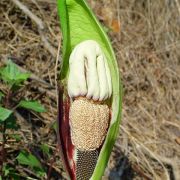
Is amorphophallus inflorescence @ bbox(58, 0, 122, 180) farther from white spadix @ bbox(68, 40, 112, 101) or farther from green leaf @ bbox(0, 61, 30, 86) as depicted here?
green leaf @ bbox(0, 61, 30, 86)

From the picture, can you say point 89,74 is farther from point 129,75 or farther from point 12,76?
point 129,75

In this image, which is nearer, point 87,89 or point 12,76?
point 87,89

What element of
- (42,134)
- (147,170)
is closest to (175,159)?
(147,170)

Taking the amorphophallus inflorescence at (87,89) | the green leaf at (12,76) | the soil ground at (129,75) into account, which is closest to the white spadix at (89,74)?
the amorphophallus inflorescence at (87,89)

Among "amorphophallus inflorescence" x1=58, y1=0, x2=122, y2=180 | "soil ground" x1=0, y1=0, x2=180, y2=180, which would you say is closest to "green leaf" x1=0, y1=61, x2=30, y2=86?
"amorphophallus inflorescence" x1=58, y1=0, x2=122, y2=180

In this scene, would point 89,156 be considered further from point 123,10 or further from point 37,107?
point 123,10

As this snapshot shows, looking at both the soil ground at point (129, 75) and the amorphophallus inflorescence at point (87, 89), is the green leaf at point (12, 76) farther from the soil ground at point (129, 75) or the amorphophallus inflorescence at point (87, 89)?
the soil ground at point (129, 75)

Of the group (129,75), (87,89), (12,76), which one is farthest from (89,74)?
(129,75)
